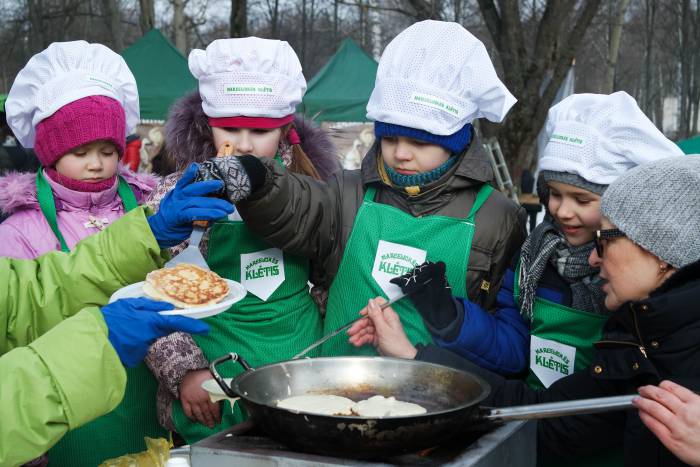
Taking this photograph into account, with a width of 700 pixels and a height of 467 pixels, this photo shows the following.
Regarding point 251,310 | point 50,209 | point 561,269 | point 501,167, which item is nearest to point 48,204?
point 50,209

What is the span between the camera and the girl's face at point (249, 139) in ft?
9.03

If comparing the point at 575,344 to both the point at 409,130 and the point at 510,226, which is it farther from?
the point at 409,130

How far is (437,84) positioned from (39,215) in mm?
1415

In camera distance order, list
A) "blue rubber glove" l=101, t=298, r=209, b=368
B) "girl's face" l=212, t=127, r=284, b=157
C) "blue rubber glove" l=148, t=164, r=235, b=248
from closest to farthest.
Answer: "blue rubber glove" l=101, t=298, r=209, b=368 < "blue rubber glove" l=148, t=164, r=235, b=248 < "girl's face" l=212, t=127, r=284, b=157

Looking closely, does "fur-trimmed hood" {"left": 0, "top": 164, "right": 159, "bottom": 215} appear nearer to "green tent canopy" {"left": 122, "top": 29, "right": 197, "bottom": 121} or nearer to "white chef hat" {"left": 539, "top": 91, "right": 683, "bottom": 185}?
"white chef hat" {"left": 539, "top": 91, "right": 683, "bottom": 185}

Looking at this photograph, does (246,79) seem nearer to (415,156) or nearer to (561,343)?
(415,156)

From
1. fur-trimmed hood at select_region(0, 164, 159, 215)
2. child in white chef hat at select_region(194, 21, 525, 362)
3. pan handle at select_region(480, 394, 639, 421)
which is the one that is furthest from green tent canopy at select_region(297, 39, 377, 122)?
pan handle at select_region(480, 394, 639, 421)

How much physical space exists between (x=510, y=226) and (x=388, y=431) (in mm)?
1173

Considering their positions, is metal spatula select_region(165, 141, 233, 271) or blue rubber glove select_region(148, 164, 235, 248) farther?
metal spatula select_region(165, 141, 233, 271)

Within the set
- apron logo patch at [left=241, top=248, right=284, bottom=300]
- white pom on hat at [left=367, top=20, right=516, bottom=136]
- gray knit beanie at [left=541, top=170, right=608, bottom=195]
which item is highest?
white pom on hat at [left=367, top=20, right=516, bottom=136]

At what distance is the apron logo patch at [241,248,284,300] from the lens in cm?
270

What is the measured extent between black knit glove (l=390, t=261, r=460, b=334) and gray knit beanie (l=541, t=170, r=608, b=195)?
47cm

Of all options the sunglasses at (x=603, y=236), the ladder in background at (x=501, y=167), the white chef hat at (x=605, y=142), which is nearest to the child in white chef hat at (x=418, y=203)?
the white chef hat at (x=605, y=142)

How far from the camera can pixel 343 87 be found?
12.7 metres
